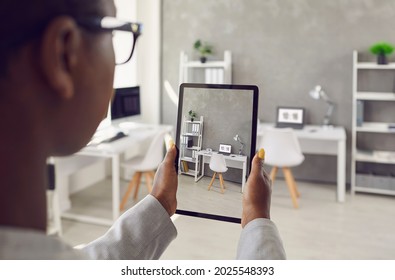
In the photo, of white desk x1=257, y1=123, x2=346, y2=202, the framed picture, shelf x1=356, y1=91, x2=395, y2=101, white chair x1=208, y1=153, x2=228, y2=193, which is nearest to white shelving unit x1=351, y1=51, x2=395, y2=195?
shelf x1=356, y1=91, x2=395, y2=101

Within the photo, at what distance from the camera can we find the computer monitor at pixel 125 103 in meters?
2.74

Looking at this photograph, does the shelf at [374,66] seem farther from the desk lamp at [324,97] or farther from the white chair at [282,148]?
the white chair at [282,148]

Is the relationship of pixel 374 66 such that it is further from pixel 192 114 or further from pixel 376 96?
pixel 192 114

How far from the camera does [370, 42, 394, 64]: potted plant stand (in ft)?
9.17

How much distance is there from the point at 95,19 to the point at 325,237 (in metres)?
2.12

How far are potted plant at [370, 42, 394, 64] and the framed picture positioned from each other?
2.00 ft

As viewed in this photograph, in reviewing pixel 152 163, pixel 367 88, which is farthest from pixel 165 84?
pixel 367 88

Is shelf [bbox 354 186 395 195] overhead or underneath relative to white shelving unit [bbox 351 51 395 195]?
underneath

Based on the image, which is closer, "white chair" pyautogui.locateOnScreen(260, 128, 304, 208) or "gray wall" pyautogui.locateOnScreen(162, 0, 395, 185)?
"white chair" pyautogui.locateOnScreen(260, 128, 304, 208)

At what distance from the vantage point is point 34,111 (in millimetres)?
242

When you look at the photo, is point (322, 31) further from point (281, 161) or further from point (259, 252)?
point (259, 252)

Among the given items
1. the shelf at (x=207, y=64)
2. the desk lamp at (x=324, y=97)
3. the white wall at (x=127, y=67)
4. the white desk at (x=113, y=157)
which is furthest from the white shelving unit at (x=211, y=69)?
the white desk at (x=113, y=157)

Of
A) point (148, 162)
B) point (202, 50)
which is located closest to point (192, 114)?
point (148, 162)

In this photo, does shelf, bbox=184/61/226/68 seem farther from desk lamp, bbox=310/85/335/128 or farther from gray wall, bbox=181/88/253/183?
gray wall, bbox=181/88/253/183
